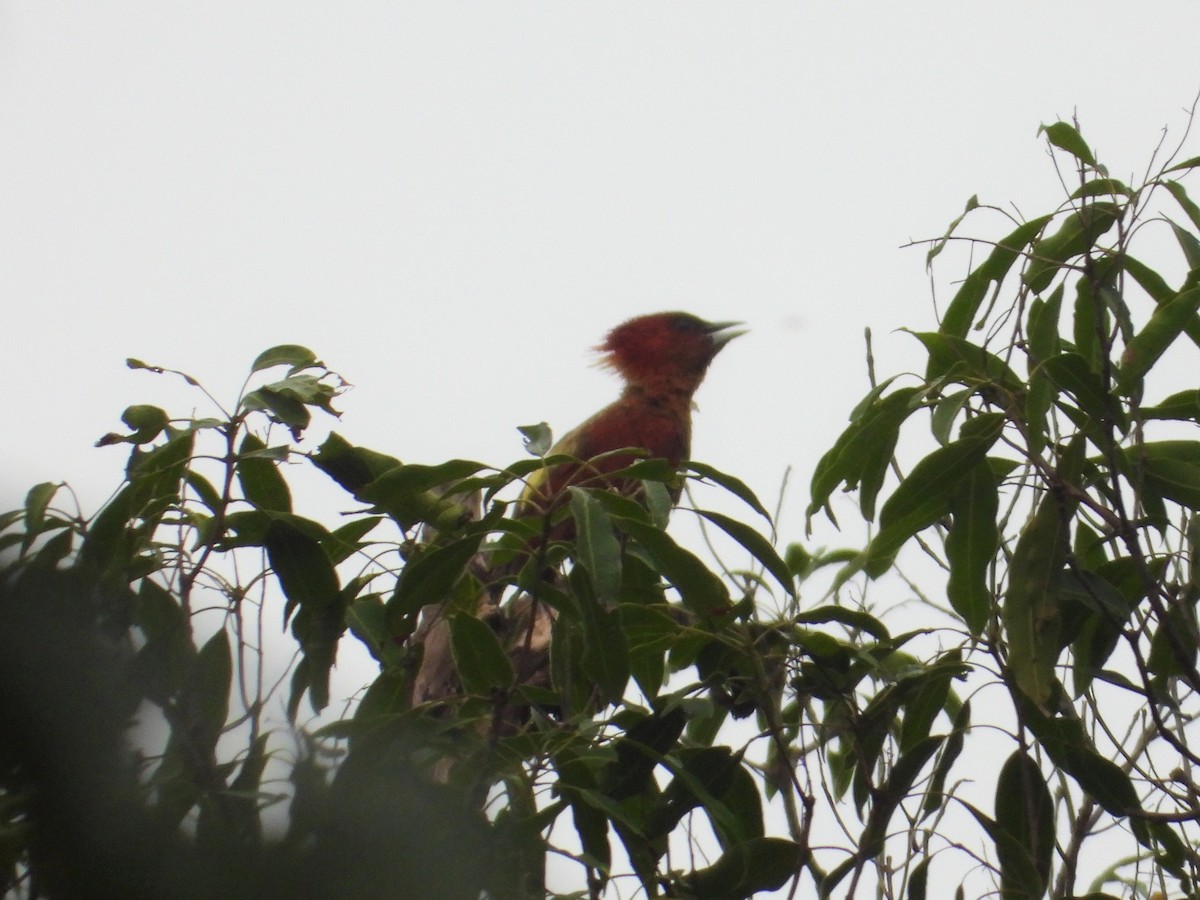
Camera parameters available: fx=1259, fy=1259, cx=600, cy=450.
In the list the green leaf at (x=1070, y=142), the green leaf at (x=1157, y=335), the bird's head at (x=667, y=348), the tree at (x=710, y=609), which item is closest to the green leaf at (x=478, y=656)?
the tree at (x=710, y=609)

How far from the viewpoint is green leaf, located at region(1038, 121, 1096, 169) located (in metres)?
2.27

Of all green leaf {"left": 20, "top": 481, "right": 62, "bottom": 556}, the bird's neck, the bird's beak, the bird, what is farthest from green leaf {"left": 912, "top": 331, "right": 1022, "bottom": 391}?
the bird's beak

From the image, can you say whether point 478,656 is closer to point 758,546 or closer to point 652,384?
point 758,546

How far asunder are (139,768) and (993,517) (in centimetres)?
158

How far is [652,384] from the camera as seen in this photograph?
19.5 feet

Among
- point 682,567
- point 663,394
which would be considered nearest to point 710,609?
point 682,567

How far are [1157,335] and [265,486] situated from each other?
1587 millimetres

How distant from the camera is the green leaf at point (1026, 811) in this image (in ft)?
7.54

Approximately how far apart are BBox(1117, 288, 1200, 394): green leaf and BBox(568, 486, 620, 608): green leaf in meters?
0.95

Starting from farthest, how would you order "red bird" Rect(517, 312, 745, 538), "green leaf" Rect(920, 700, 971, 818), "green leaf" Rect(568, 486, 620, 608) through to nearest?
"red bird" Rect(517, 312, 745, 538) → "green leaf" Rect(920, 700, 971, 818) → "green leaf" Rect(568, 486, 620, 608)

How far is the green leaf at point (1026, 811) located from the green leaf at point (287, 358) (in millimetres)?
1457

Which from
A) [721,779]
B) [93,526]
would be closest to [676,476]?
[721,779]

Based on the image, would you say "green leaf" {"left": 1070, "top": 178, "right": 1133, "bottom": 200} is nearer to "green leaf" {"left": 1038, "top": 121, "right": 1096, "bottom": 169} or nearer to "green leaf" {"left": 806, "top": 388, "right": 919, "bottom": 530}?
"green leaf" {"left": 1038, "top": 121, "right": 1096, "bottom": 169}

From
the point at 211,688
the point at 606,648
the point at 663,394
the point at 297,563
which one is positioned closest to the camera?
the point at 211,688
